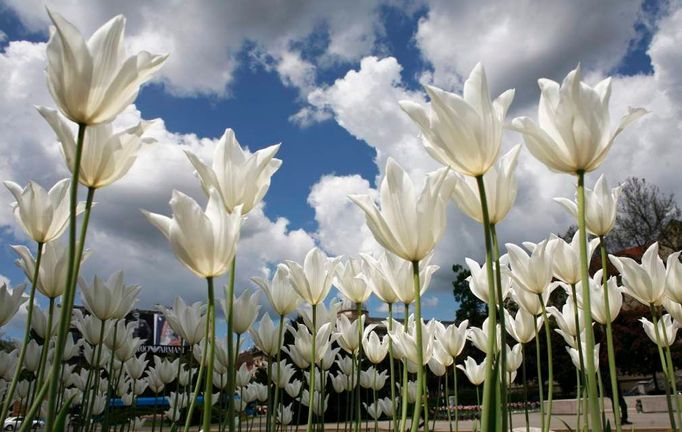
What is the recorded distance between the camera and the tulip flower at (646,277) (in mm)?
3363

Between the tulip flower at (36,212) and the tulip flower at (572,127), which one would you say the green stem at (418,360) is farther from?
the tulip flower at (36,212)

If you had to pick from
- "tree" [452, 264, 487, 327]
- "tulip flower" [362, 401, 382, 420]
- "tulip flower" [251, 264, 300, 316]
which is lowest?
"tulip flower" [362, 401, 382, 420]

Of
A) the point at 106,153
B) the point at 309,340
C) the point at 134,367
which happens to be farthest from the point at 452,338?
the point at 134,367

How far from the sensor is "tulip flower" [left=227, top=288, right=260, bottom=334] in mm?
3221

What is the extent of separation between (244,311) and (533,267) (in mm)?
1680

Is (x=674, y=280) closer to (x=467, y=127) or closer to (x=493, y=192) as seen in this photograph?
(x=493, y=192)

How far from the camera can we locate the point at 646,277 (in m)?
3.36

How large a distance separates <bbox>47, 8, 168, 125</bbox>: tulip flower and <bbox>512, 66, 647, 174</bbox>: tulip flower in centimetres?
129

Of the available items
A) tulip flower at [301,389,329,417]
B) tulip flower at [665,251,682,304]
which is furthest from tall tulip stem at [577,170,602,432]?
tulip flower at [665,251,682,304]

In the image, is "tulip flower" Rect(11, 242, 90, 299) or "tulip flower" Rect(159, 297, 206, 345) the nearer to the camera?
"tulip flower" Rect(11, 242, 90, 299)

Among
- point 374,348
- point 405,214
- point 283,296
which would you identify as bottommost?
point 374,348

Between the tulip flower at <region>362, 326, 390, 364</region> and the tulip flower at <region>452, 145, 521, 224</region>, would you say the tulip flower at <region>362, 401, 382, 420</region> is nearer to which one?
the tulip flower at <region>362, 326, 390, 364</region>

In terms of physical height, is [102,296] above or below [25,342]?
above

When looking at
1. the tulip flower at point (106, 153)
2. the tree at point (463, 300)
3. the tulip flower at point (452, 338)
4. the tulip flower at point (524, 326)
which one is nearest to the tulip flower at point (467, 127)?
the tulip flower at point (106, 153)
